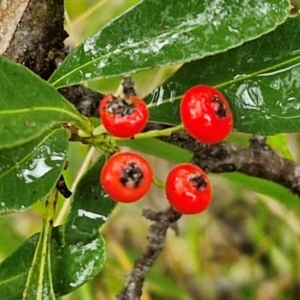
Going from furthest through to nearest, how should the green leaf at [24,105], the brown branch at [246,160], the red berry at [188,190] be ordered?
1. the brown branch at [246,160]
2. the red berry at [188,190]
3. the green leaf at [24,105]

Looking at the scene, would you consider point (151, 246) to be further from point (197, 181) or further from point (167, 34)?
point (167, 34)

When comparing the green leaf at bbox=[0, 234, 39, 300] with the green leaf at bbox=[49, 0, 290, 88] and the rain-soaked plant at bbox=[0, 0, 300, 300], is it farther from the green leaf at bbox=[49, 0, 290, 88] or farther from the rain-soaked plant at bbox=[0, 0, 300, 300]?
the green leaf at bbox=[49, 0, 290, 88]

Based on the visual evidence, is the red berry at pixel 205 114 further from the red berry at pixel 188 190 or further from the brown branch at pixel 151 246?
the brown branch at pixel 151 246

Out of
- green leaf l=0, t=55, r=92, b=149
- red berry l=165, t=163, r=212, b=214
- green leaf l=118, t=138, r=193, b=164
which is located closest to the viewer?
green leaf l=0, t=55, r=92, b=149

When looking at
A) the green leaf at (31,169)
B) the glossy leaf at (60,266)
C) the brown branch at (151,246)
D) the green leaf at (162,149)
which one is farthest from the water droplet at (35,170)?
the green leaf at (162,149)

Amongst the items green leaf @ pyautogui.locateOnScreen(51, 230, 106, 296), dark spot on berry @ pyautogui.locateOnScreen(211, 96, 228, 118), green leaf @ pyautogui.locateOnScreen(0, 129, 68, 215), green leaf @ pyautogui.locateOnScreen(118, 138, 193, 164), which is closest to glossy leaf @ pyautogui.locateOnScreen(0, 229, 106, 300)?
green leaf @ pyautogui.locateOnScreen(51, 230, 106, 296)

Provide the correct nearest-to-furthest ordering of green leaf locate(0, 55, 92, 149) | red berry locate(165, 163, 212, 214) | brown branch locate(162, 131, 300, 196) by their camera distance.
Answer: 1. green leaf locate(0, 55, 92, 149)
2. red berry locate(165, 163, 212, 214)
3. brown branch locate(162, 131, 300, 196)

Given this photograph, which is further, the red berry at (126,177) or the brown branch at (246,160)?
the brown branch at (246,160)
